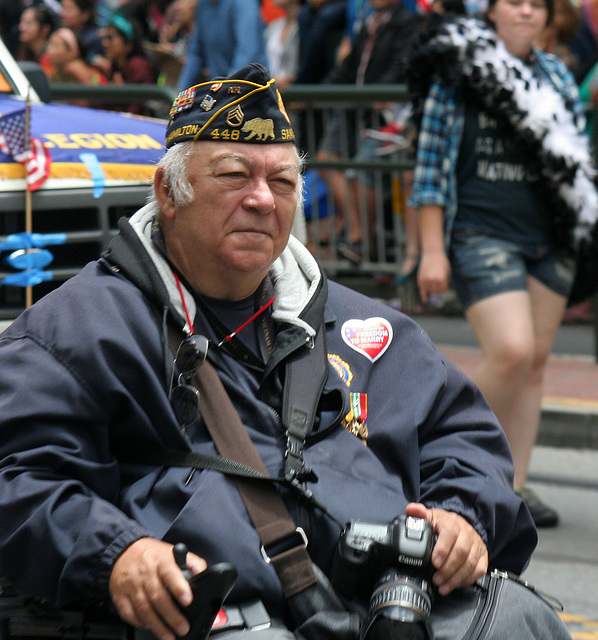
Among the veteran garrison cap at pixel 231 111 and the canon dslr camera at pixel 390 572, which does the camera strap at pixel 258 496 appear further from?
the veteran garrison cap at pixel 231 111

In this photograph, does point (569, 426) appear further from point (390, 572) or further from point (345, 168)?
point (390, 572)

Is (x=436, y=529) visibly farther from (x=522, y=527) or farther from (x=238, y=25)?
(x=238, y=25)

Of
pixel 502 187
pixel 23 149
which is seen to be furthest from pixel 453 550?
pixel 502 187

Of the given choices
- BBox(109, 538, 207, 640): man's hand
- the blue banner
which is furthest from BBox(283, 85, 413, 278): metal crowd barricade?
BBox(109, 538, 207, 640): man's hand

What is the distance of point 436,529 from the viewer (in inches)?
85.6

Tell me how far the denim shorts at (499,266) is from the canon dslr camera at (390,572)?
215 cm

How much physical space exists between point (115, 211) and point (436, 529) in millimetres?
1888

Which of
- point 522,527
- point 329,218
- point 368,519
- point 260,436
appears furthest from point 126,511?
point 329,218

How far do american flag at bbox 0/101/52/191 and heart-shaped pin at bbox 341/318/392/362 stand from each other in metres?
1.38

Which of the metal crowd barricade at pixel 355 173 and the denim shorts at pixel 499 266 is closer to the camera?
the denim shorts at pixel 499 266

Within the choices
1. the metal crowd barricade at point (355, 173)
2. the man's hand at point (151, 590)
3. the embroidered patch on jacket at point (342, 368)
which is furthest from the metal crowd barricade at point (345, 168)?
the man's hand at point (151, 590)

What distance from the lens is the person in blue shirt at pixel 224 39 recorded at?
329 inches

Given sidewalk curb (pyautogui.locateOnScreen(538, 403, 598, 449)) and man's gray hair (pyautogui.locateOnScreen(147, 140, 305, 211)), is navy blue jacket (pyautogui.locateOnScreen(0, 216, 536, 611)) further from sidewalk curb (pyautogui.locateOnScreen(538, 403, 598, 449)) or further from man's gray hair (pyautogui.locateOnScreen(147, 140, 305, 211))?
sidewalk curb (pyautogui.locateOnScreen(538, 403, 598, 449))

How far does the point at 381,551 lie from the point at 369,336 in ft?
1.88
